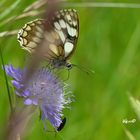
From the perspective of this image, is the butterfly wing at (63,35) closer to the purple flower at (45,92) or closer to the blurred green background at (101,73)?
the purple flower at (45,92)

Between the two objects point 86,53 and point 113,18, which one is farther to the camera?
point 113,18

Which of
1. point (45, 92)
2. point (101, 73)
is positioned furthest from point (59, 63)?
point (101, 73)

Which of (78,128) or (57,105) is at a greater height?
(57,105)

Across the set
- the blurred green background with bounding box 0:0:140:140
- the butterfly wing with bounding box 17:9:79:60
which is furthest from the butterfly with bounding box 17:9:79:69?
the blurred green background with bounding box 0:0:140:140

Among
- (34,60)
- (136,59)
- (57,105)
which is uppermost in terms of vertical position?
(34,60)

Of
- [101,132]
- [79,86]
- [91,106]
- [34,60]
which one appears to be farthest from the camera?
[79,86]

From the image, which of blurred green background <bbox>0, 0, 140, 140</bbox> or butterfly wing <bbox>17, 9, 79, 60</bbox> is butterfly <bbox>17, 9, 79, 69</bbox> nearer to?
butterfly wing <bbox>17, 9, 79, 60</bbox>

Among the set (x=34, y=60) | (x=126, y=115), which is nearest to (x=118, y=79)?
(x=126, y=115)

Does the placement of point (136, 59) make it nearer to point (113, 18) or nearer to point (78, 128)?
point (113, 18)

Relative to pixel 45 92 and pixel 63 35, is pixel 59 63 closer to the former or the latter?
pixel 63 35
